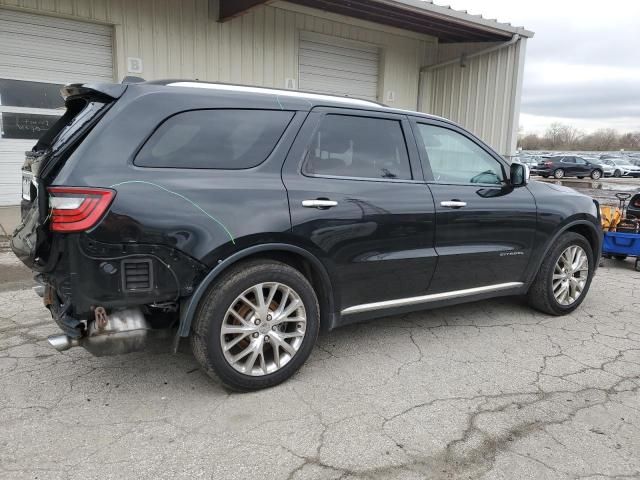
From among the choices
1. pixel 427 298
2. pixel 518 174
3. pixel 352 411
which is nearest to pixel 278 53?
pixel 518 174

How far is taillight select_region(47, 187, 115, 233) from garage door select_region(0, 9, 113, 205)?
6.72 metres

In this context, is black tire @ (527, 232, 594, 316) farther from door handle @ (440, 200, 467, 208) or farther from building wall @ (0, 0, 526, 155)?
building wall @ (0, 0, 526, 155)

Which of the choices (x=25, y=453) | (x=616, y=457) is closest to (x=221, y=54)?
(x=25, y=453)

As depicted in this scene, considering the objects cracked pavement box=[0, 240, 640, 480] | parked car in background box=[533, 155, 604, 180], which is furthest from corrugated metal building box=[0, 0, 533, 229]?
parked car in background box=[533, 155, 604, 180]

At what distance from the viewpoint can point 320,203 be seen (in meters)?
3.24

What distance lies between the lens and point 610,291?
5762 mm

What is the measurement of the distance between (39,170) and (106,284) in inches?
31.2

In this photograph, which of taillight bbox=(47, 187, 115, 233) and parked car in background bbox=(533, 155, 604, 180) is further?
parked car in background bbox=(533, 155, 604, 180)

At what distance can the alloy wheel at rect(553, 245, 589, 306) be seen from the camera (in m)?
4.70

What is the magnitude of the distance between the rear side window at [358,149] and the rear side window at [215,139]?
0.96 ft

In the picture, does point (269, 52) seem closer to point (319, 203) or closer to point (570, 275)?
point (570, 275)

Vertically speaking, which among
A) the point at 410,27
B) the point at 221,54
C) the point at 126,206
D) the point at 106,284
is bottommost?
the point at 106,284

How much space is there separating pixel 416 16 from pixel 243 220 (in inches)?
347

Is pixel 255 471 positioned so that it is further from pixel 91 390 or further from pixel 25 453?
pixel 91 390
